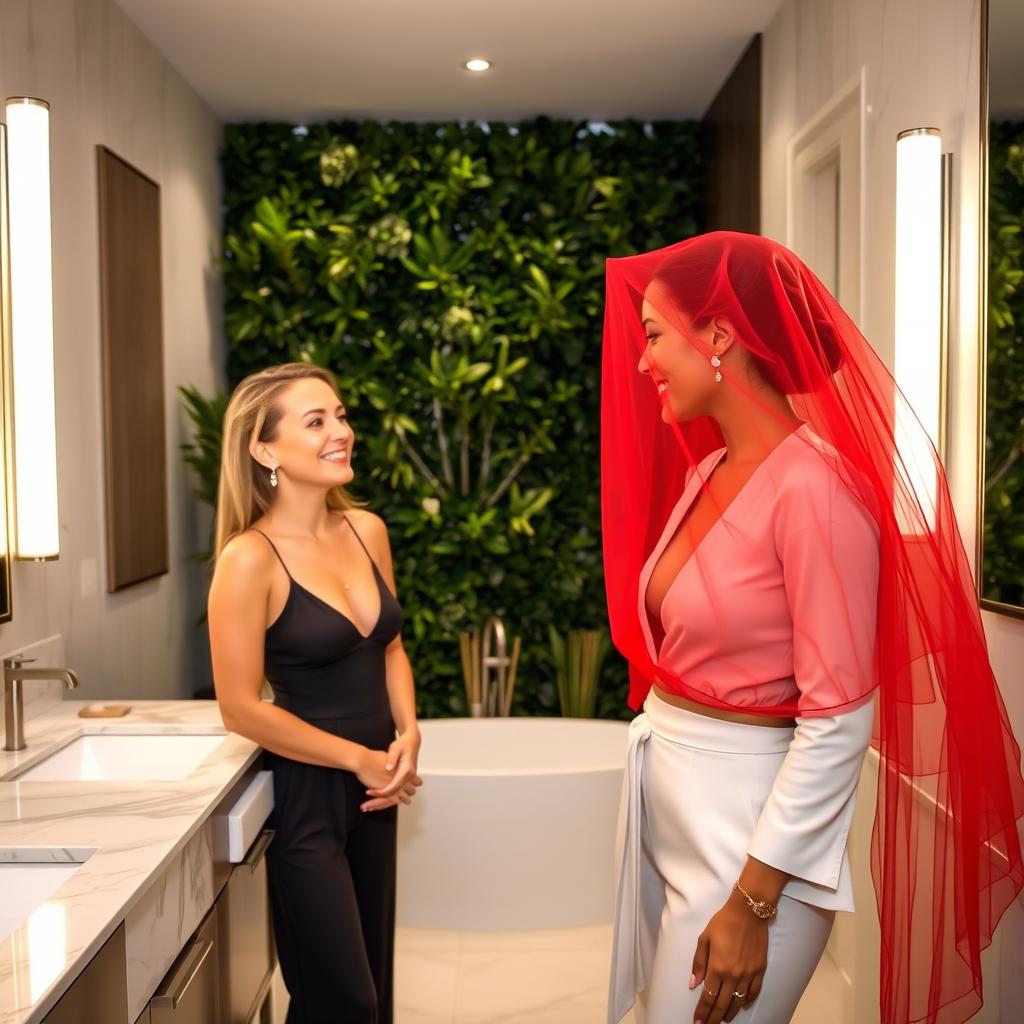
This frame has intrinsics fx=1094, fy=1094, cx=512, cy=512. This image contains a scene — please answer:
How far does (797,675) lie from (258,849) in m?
1.07

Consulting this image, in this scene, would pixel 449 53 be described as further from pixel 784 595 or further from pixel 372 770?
pixel 784 595

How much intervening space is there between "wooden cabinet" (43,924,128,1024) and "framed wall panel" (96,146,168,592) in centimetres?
185

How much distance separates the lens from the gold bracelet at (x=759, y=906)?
1321 millimetres

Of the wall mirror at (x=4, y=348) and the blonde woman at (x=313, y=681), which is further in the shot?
the wall mirror at (x=4, y=348)

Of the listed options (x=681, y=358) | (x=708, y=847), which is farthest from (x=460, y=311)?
(x=708, y=847)

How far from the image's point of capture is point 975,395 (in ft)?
6.48

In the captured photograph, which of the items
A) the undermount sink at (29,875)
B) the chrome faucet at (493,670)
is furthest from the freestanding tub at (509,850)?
the undermount sink at (29,875)

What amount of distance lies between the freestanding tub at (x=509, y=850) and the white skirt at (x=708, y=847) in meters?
1.81

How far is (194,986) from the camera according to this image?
175 centimetres

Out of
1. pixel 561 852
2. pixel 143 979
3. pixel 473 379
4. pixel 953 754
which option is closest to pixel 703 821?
pixel 953 754

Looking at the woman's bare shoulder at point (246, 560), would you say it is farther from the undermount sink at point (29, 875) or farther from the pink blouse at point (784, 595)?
the pink blouse at point (784, 595)

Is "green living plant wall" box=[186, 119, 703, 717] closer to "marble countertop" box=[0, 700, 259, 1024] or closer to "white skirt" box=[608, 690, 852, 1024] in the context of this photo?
"marble countertop" box=[0, 700, 259, 1024]

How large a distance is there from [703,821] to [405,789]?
2.76 ft

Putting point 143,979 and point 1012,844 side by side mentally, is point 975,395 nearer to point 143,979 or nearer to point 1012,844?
point 1012,844
